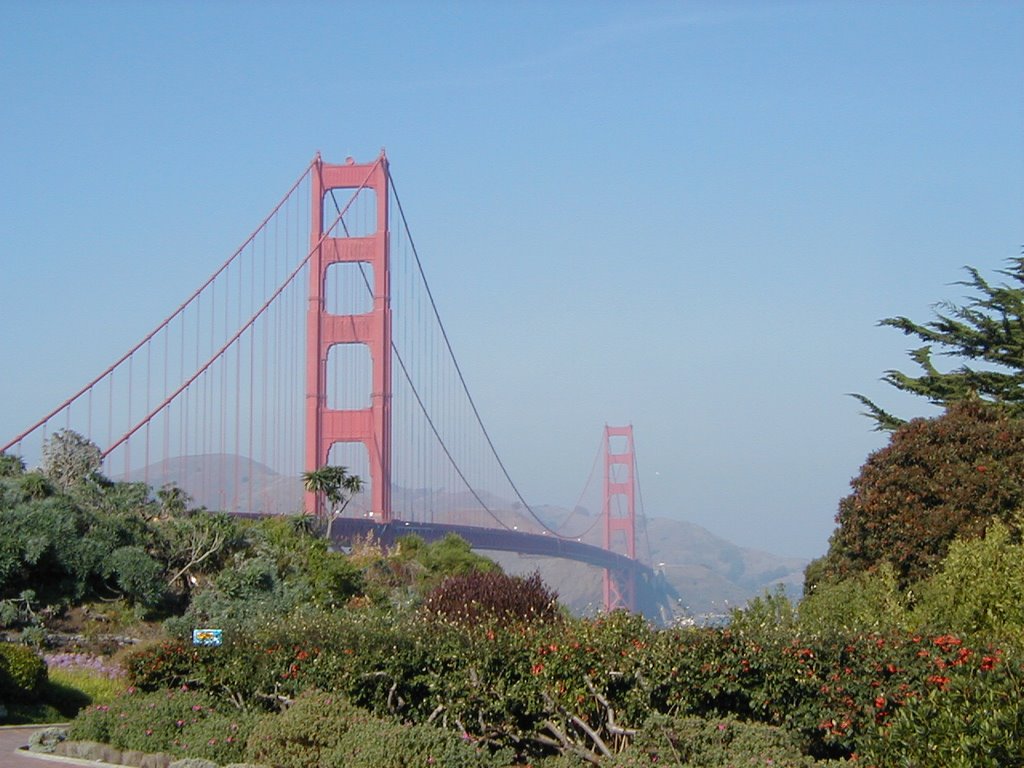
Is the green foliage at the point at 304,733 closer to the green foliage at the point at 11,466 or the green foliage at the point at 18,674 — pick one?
the green foliage at the point at 18,674

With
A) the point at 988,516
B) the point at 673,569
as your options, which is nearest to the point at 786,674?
the point at 988,516

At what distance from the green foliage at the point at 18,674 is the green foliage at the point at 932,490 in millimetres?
12916

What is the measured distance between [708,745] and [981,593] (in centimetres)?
523

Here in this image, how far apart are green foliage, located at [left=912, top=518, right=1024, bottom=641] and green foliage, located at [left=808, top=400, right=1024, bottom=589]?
17.2 feet

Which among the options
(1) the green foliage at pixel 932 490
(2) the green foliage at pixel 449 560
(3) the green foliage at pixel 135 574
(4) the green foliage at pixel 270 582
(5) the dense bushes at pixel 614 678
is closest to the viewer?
(5) the dense bushes at pixel 614 678

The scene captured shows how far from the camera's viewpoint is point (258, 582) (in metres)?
26.6

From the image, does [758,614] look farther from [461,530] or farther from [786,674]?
[461,530]

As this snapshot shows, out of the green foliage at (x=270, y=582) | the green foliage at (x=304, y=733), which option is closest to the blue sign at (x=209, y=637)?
the green foliage at (x=304, y=733)

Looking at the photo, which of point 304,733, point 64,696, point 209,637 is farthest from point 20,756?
point 64,696

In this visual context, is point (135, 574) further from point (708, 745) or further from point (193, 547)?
point (708, 745)

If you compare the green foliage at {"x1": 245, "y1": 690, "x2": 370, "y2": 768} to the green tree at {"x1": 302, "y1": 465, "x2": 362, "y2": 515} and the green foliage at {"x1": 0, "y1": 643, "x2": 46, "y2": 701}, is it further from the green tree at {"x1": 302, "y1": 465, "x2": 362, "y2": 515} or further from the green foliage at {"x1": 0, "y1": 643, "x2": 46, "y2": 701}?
the green tree at {"x1": 302, "y1": 465, "x2": 362, "y2": 515}

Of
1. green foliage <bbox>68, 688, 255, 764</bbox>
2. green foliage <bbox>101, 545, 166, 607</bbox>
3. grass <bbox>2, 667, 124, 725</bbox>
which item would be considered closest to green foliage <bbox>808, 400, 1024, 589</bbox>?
green foliage <bbox>68, 688, 255, 764</bbox>

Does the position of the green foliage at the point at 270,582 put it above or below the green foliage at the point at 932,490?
below

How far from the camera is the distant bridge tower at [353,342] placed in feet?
154
